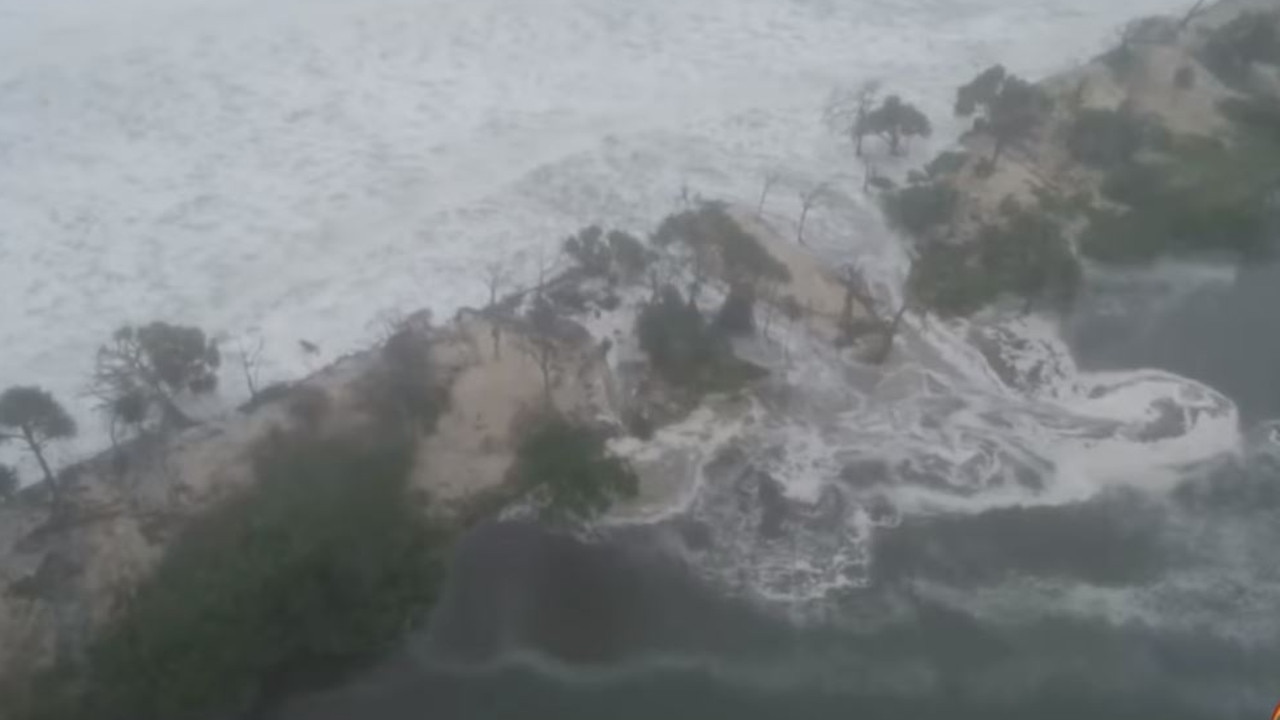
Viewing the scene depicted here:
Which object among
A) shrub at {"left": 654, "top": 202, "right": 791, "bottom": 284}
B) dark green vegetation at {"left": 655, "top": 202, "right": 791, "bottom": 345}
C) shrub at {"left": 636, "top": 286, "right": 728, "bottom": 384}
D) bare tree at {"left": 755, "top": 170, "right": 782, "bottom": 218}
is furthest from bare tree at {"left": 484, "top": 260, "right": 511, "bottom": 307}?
bare tree at {"left": 755, "top": 170, "right": 782, "bottom": 218}

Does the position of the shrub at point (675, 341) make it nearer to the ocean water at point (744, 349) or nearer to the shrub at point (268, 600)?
the ocean water at point (744, 349)

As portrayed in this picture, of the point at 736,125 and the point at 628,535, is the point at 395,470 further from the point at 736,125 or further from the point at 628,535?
the point at 736,125

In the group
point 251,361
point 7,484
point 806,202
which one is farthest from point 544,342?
point 7,484

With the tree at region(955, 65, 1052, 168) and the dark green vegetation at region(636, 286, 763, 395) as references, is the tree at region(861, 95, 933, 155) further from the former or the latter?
the dark green vegetation at region(636, 286, 763, 395)

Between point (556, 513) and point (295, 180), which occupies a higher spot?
point (295, 180)

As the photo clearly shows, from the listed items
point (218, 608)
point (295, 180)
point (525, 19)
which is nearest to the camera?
point (218, 608)

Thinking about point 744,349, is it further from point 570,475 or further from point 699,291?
point 570,475

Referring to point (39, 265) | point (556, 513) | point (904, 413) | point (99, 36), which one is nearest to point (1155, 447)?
point (904, 413)

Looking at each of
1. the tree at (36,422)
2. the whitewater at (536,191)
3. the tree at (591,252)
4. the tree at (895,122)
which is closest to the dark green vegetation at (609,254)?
the tree at (591,252)
